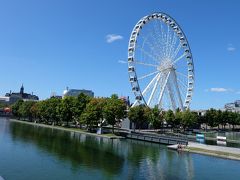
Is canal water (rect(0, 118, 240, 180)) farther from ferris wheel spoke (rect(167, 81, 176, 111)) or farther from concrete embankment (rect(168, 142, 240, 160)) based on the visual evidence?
ferris wheel spoke (rect(167, 81, 176, 111))

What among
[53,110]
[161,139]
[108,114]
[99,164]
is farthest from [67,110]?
[99,164]

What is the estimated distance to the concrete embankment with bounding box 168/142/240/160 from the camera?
6594 cm

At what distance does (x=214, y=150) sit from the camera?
7044 cm

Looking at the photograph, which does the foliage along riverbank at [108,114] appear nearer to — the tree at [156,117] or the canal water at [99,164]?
the tree at [156,117]

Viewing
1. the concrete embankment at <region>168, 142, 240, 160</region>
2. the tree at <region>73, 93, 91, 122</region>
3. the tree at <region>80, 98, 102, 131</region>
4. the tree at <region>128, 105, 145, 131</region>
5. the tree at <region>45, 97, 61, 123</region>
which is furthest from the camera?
the tree at <region>45, 97, 61, 123</region>

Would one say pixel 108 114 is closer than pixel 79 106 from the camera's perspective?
Yes

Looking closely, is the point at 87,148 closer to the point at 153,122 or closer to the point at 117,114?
the point at 117,114

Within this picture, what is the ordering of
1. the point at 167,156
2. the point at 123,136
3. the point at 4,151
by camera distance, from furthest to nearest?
the point at 123,136 → the point at 167,156 → the point at 4,151

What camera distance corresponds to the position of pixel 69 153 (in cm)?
6156

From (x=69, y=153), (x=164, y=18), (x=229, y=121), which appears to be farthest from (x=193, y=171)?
(x=229, y=121)

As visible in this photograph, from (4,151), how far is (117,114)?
5282 cm

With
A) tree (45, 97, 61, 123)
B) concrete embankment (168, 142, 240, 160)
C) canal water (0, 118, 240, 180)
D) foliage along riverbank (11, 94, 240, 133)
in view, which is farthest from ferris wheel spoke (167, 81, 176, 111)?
tree (45, 97, 61, 123)

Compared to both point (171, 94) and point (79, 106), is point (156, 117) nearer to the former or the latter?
point (171, 94)

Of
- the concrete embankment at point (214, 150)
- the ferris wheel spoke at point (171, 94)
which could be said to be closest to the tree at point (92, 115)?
the ferris wheel spoke at point (171, 94)
